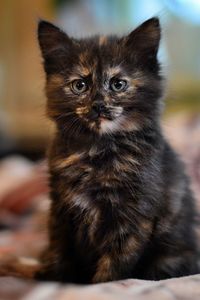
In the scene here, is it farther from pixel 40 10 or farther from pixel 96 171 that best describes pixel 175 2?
pixel 96 171

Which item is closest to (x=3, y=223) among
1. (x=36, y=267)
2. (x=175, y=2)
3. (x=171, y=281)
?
(x=36, y=267)

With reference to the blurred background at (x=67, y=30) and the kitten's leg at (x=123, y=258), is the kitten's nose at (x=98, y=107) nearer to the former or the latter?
the kitten's leg at (x=123, y=258)

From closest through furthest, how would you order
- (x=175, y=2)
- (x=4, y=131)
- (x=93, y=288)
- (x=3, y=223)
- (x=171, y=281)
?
1. (x=93, y=288)
2. (x=171, y=281)
3. (x=3, y=223)
4. (x=175, y=2)
5. (x=4, y=131)

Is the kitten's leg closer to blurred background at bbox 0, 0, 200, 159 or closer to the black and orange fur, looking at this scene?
the black and orange fur

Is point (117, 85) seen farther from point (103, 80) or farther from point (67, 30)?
point (67, 30)

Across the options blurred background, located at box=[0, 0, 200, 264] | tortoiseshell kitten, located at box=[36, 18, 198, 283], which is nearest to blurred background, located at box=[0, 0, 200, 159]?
blurred background, located at box=[0, 0, 200, 264]

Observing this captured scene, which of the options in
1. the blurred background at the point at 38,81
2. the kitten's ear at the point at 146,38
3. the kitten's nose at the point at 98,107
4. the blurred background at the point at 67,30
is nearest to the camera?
the kitten's nose at the point at 98,107

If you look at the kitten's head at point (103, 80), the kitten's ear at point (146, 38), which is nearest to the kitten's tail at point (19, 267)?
the kitten's head at point (103, 80)
